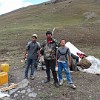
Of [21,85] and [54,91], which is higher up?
[21,85]

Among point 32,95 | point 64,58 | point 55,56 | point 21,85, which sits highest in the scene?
point 55,56

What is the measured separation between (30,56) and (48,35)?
1.53 m

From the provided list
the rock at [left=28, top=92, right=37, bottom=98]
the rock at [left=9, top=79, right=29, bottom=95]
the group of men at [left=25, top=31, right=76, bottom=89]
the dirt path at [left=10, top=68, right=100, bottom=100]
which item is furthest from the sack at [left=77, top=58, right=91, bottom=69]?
the rock at [left=28, top=92, right=37, bottom=98]

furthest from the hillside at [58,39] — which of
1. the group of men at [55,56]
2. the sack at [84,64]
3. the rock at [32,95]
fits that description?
the sack at [84,64]

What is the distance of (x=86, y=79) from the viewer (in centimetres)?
1510

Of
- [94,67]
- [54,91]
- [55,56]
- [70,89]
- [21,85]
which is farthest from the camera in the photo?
[94,67]

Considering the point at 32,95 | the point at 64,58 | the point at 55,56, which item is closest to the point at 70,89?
the point at 64,58

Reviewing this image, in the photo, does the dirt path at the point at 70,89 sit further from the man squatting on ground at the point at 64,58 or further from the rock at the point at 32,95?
the man squatting on ground at the point at 64,58

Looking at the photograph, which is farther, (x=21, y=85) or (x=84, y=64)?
(x=84, y=64)

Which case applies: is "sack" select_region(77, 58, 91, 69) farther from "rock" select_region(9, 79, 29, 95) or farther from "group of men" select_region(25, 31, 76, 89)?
"rock" select_region(9, 79, 29, 95)

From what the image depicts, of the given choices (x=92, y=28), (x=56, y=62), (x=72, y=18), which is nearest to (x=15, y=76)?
(x=56, y=62)

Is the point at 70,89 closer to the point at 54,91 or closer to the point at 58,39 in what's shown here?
the point at 54,91

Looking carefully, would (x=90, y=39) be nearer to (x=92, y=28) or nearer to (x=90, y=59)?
(x=92, y=28)

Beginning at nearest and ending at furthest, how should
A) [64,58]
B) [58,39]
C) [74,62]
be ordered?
[64,58] → [74,62] → [58,39]
